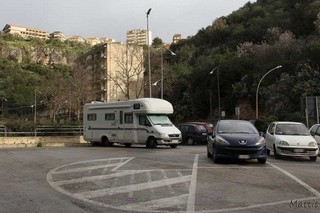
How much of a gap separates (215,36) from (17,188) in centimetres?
8234

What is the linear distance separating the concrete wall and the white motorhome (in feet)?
20.0

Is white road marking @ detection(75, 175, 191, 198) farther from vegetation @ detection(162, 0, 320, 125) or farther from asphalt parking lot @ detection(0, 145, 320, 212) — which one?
vegetation @ detection(162, 0, 320, 125)

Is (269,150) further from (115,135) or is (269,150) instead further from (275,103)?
(275,103)

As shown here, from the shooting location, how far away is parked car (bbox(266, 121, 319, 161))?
16422 mm

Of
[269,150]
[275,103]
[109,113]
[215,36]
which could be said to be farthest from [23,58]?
[269,150]

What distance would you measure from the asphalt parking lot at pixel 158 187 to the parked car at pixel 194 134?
51.0 ft

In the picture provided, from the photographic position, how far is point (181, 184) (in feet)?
32.8

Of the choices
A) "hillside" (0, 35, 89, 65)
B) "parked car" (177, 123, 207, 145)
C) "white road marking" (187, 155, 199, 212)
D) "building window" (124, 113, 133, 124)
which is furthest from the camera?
"hillside" (0, 35, 89, 65)

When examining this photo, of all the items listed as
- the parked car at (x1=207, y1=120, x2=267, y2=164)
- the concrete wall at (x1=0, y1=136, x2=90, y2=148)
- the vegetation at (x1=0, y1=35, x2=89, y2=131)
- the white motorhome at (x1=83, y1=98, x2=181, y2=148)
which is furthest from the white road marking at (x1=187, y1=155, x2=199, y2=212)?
the vegetation at (x1=0, y1=35, x2=89, y2=131)

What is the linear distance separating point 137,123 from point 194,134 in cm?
638

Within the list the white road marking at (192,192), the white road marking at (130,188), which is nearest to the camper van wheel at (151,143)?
the white road marking at (192,192)

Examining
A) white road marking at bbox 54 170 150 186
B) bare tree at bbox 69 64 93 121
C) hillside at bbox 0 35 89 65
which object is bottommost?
white road marking at bbox 54 170 150 186

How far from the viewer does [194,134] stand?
30078mm

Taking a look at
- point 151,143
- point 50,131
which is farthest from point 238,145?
point 50,131
